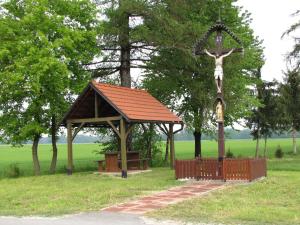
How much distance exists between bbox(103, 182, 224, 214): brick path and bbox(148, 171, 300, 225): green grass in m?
0.51

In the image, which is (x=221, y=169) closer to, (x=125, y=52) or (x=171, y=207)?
(x=171, y=207)

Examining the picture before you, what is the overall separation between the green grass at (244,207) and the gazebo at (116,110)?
6.58m

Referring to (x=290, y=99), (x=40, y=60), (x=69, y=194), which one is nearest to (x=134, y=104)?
(x=40, y=60)

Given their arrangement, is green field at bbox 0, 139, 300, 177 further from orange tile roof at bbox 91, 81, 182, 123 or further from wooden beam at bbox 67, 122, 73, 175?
orange tile roof at bbox 91, 81, 182, 123

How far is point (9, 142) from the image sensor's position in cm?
2409

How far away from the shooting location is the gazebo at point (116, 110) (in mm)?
20156

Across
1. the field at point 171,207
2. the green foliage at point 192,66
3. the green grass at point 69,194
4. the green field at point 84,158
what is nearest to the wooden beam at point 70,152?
the green grass at point 69,194

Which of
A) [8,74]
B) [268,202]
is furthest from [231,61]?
[268,202]

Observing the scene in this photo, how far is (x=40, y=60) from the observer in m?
22.0

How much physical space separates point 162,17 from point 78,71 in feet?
18.4

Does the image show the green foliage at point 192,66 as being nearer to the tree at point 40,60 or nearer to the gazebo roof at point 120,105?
the gazebo roof at point 120,105

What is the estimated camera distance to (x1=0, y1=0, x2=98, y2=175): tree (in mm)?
22547

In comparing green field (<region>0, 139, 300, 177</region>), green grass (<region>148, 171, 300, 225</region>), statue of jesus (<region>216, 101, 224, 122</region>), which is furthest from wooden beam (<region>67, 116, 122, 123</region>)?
green grass (<region>148, 171, 300, 225</region>)

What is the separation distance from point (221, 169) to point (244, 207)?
242 inches
